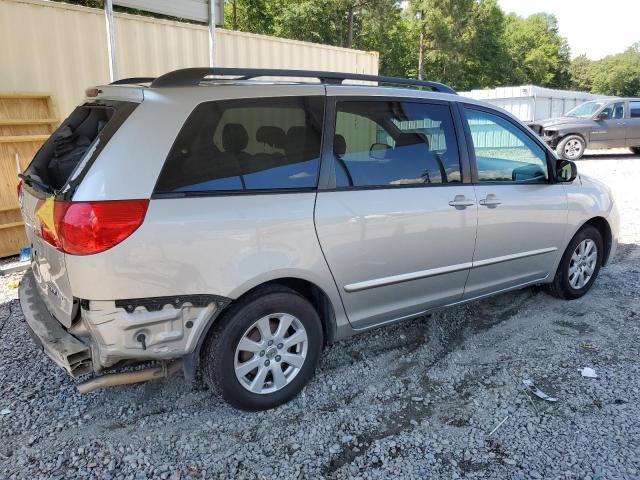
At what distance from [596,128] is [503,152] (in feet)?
45.2

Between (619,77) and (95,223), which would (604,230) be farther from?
(619,77)

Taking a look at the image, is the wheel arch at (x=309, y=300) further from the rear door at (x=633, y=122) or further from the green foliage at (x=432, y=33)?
the green foliage at (x=432, y=33)

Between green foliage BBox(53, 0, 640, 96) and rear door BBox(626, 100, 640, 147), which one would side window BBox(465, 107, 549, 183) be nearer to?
rear door BBox(626, 100, 640, 147)

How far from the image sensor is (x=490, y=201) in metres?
3.61

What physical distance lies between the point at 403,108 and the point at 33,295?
2.59m

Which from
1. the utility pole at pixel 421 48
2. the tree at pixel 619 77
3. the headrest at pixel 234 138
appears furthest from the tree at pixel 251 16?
the tree at pixel 619 77

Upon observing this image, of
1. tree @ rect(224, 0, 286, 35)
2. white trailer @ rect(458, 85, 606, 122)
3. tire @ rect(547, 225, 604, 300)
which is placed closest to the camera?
tire @ rect(547, 225, 604, 300)

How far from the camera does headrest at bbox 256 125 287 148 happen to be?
2826 millimetres

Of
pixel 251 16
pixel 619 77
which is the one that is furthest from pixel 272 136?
pixel 619 77

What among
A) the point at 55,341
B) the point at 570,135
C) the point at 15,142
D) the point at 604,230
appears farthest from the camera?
the point at 570,135

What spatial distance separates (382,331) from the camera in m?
4.02

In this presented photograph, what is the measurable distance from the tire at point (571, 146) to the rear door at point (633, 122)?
165 centimetres

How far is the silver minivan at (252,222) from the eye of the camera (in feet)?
7.81

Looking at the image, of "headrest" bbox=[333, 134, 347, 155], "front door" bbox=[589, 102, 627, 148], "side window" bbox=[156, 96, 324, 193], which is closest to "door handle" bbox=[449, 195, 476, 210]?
"headrest" bbox=[333, 134, 347, 155]
